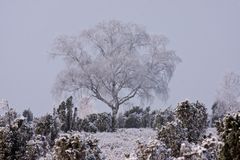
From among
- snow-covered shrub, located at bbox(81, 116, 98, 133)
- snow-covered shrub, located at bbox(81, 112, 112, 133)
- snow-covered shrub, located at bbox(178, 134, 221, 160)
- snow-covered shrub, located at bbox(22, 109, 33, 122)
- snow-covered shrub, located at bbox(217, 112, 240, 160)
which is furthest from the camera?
snow-covered shrub, located at bbox(22, 109, 33, 122)

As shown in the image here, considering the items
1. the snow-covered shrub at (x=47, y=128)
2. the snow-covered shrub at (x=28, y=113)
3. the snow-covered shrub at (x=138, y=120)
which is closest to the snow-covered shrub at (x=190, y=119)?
the snow-covered shrub at (x=47, y=128)

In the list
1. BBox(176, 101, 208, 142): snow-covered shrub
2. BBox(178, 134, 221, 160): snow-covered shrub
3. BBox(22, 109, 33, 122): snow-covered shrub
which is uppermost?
BBox(22, 109, 33, 122): snow-covered shrub

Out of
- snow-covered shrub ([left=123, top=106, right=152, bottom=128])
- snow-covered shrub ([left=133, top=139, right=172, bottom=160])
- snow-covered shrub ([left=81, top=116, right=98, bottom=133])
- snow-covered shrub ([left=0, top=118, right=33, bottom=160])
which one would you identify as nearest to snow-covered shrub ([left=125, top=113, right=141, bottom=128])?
snow-covered shrub ([left=123, top=106, right=152, bottom=128])

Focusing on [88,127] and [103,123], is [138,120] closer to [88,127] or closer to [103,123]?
[103,123]

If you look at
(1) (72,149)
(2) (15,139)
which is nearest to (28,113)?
→ (2) (15,139)

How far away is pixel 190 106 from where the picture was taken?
1448 cm

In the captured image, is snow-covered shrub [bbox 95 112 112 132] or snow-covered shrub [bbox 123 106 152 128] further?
snow-covered shrub [bbox 123 106 152 128]

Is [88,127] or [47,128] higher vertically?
[88,127]

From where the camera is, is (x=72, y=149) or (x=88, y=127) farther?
(x=88, y=127)

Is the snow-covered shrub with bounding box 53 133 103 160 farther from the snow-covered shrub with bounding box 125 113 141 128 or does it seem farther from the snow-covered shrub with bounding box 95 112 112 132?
the snow-covered shrub with bounding box 125 113 141 128

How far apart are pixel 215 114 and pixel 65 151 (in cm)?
2824

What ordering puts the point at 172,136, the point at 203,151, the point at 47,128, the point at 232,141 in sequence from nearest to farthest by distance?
1. the point at 203,151
2. the point at 232,141
3. the point at 172,136
4. the point at 47,128

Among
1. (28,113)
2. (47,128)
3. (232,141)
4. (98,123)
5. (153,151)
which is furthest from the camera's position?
(28,113)

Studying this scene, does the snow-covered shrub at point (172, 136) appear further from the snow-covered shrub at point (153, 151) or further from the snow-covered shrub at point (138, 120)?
the snow-covered shrub at point (138, 120)
